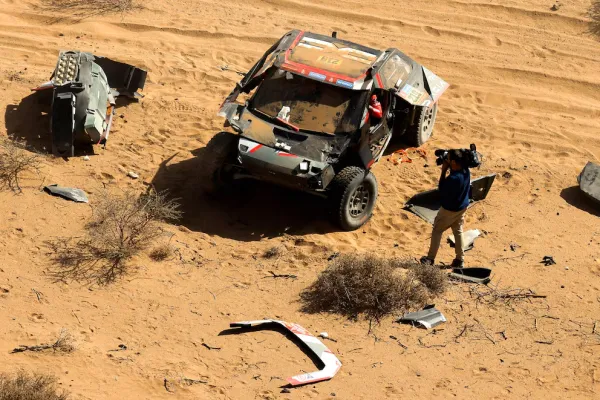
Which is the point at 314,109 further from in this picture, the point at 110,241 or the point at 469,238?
the point at 110,241

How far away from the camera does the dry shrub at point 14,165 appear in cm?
1101

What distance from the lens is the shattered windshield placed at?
11.6m

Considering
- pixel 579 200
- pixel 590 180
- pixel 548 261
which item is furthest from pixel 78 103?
pixel 590 180

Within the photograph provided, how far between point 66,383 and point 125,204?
3.63 meters

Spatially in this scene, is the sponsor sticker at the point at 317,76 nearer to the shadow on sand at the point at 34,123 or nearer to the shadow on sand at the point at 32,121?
the shadow on sand at the point at 34,123

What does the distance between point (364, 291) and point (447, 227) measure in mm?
1599

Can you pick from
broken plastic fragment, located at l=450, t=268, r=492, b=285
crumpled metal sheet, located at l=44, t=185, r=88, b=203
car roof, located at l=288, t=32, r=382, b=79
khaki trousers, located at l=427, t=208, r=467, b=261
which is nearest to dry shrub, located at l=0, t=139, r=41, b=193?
crumpled metal sheet, located at l=44, t=185, r=88, b=203

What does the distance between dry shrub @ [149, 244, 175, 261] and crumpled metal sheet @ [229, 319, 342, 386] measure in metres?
1.56

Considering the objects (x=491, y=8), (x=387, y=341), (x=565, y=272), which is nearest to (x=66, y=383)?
(x=387, y=341)

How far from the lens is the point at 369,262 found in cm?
975

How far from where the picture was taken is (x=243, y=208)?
11977 mm

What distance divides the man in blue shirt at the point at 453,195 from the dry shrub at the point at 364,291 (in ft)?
2.44

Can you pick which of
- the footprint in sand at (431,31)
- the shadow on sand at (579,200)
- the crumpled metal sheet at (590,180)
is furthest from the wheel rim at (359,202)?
the footprint in sand at (431,31)

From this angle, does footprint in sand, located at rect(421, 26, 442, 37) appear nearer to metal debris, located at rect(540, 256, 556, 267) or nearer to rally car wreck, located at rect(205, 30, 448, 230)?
rally car wreck, located at rect(205, 30, 448, 230)
